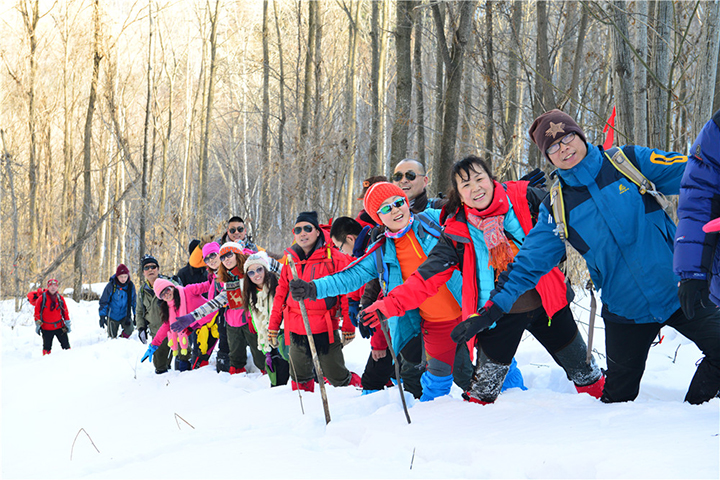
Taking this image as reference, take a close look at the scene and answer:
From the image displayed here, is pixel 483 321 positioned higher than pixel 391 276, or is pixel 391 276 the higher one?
pixel 391 276

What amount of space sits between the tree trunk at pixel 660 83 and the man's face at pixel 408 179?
224cm

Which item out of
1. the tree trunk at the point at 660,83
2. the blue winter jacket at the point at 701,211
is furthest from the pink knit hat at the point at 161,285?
the blue winter jacket at the point at 701,211

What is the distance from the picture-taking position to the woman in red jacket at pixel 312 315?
489 cm

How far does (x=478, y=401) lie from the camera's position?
317 cm

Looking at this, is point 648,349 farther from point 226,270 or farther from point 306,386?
point 226,270

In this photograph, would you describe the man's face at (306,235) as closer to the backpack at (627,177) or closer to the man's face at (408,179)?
the man's face at (408,179)

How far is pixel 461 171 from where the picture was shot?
3.29 m

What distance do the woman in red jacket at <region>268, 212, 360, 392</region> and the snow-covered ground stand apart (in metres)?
0.41

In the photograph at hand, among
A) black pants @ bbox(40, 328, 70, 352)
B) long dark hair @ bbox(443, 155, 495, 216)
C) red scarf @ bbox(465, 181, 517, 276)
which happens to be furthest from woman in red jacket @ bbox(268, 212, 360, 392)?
black pants @ bbox(40, 328, 70, 352)

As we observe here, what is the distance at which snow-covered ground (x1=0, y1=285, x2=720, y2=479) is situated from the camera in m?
2.13

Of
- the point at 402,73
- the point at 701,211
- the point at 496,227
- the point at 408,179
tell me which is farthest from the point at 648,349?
the point at 402,73

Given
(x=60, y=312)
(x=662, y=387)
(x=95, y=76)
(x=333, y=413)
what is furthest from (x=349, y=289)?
(x=95, y=76)

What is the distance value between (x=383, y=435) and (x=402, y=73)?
529 cm

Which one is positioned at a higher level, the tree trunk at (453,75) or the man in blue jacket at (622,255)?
the tree trunk at (453,75)
